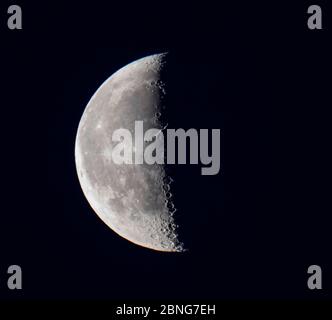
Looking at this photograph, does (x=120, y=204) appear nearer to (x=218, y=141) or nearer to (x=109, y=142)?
(x=109, y=142)

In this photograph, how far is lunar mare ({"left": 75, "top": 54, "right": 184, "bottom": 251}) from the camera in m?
7.51

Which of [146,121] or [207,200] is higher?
[146,121]

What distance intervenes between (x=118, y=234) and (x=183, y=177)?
6.91 feet

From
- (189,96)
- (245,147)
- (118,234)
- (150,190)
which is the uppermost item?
(189,96)

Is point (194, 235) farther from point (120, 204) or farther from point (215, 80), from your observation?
point (215, 80)

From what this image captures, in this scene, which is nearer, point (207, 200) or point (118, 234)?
point (207, 200)

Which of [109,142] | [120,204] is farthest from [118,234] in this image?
[109,142]

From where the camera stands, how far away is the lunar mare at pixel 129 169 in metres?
7.51

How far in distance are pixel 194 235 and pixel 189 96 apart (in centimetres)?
201

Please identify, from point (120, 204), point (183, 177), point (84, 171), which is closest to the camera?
point (183, 177)

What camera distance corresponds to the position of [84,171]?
331 inches

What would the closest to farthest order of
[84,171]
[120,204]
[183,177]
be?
[183,177], [120,204], [84,171]

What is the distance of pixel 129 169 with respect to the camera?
750cm

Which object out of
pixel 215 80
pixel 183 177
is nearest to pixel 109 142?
pixel 183 177
